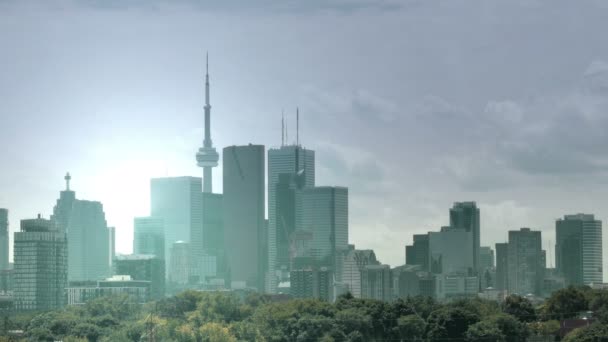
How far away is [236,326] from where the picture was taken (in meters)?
126

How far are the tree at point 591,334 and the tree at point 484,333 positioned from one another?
782 centimetres

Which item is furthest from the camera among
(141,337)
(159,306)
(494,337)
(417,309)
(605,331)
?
(159,306)

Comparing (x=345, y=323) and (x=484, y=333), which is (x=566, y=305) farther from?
(x=345, y=323)

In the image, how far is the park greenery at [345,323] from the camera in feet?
392

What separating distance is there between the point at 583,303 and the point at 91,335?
156ft

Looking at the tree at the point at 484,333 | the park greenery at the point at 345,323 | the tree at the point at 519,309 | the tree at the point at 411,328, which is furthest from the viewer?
the tree at the point at 519,309

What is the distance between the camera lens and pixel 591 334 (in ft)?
341

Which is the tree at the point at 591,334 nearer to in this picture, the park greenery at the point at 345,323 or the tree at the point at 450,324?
the park greenery at the point at 345,323

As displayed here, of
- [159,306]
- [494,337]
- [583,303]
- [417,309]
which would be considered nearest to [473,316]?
[494,337]

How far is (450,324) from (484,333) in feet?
17.2

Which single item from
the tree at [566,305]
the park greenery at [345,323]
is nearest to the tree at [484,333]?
the park greenery at [345,323]

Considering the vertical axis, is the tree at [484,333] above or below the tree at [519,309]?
below

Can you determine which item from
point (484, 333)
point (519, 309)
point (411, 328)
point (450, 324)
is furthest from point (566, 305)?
point (484, 333)

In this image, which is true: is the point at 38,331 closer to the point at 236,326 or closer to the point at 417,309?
the point at 236,326
